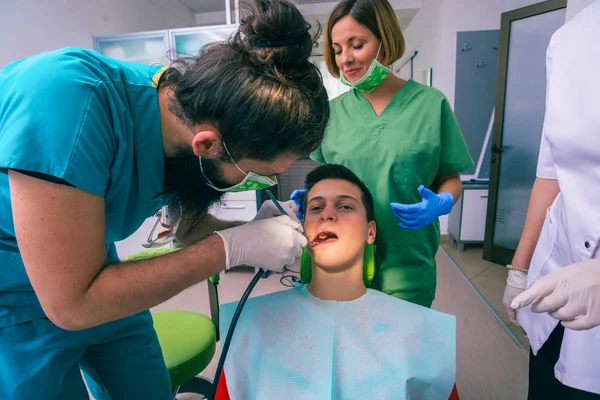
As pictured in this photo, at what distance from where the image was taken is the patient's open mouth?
1.19 meters

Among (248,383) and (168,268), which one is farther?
(248,383)

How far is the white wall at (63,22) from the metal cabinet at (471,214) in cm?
396

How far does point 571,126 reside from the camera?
85 cm

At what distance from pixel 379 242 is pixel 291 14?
0.88 m

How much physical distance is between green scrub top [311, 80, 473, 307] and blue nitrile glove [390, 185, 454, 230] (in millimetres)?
94

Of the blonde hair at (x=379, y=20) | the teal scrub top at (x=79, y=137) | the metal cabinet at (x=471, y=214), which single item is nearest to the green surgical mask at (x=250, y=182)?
the teal scrub top at (x=79, y=137)

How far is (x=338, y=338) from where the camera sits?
98cm

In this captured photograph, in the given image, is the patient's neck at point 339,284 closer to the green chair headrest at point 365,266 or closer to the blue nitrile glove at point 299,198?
the green chair headrest at point 365,266

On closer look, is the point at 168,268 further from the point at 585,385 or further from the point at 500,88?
the point at 500,88

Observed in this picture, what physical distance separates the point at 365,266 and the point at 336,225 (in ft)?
0.64

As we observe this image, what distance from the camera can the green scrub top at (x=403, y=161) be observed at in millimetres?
1248

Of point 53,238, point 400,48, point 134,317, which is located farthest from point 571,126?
point 134,317

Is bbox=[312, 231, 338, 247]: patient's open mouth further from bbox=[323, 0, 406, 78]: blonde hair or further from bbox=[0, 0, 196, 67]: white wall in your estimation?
bbox=[0, 0, 196, 67]: white wall

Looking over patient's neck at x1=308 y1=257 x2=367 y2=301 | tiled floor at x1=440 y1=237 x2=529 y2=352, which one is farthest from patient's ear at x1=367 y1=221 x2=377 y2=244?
tiled floor at x1=440 y1=237 x2=529 y2=352
